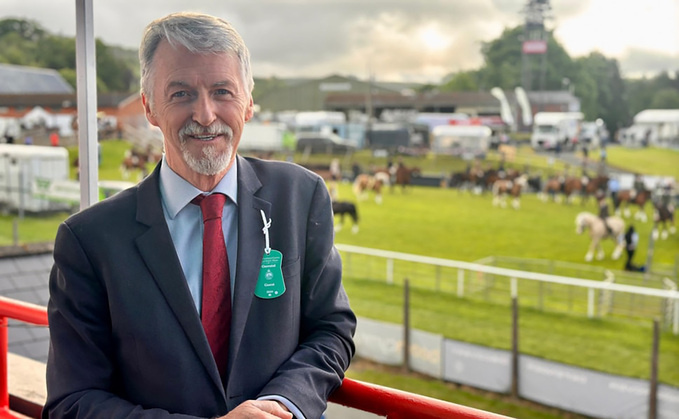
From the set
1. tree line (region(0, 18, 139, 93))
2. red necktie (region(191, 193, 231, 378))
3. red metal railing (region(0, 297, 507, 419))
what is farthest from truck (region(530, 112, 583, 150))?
red necktie (region(191, 193, 231, 378))

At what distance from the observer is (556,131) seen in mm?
16516

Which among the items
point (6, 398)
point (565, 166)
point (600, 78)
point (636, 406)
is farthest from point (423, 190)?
point (6, 398)

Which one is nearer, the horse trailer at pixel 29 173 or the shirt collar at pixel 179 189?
the shirt collar at pixel 179 189

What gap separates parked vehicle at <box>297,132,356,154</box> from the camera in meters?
18.1

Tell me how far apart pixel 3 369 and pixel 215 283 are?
786 millimetres

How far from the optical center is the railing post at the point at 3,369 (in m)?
1.31

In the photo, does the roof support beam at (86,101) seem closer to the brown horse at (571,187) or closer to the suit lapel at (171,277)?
the suit lapel at (171,277)

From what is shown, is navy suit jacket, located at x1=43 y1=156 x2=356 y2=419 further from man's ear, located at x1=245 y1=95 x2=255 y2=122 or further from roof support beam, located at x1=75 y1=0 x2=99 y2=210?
roof support beam, located at x1=75 y1=0 x2=99 y2=210

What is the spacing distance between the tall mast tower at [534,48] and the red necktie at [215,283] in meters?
18.6

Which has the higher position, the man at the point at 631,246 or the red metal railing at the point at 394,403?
the red metal railing at the point at 394,403

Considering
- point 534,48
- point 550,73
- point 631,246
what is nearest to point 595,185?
point 631,246

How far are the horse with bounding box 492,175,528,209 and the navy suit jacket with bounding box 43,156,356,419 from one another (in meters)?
16.8

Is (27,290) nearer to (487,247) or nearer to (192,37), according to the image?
(192,37)

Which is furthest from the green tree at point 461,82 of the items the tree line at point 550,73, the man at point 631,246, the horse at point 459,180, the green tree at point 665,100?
the man at point 631,246
